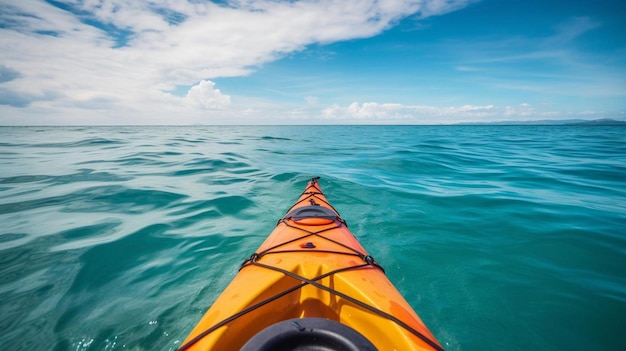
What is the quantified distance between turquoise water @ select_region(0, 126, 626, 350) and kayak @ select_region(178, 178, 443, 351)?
1.69m

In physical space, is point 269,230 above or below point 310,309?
below

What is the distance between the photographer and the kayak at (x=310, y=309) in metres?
1.50

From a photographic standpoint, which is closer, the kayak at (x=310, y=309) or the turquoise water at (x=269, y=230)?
the kayak at (x=310, y=309)

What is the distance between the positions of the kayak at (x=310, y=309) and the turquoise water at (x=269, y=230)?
169 cm

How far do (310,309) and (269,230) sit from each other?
4018 millimetres

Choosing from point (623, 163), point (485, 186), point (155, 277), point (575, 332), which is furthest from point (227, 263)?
point (623, 163)

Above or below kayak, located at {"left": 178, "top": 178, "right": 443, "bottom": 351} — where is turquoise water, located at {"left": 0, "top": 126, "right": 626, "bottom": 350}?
below

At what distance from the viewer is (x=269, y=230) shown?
6.16m

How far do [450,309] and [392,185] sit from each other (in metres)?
6.50

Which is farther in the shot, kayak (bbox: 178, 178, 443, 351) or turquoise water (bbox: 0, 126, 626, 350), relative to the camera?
turquoise water (bbox: 0, 126, 626, 350)

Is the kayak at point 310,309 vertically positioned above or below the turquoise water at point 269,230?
above

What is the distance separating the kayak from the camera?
4.92 ft

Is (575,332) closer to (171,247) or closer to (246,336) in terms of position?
(246,336)

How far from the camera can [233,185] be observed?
9.75 metres
